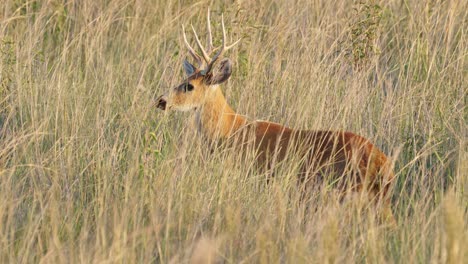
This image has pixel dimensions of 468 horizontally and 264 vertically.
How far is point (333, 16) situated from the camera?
745cm

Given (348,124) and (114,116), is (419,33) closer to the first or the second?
(348,124)

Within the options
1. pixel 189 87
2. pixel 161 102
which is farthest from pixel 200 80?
pixel 161 102

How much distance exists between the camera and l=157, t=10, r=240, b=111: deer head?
624cm

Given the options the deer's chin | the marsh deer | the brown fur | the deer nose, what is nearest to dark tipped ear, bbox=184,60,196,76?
the marsh deer

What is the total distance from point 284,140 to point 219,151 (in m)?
0.43

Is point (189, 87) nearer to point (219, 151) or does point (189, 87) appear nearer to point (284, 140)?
point (219, 151)

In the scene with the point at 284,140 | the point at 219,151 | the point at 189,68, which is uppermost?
the point at 189,68

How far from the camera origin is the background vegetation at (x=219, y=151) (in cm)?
396

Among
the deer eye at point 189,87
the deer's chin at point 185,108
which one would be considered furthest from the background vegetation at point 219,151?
the deer eye at point 189,87

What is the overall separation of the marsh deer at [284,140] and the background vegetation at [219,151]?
126 millimetres

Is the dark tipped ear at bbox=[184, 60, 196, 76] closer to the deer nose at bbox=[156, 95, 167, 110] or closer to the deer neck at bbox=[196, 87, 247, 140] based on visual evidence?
the deer neck at bbox=[196, 87, 247, 140]

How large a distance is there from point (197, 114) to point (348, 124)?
1.05 metres

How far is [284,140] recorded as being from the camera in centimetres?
572

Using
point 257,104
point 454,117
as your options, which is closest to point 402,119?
point 454,117
